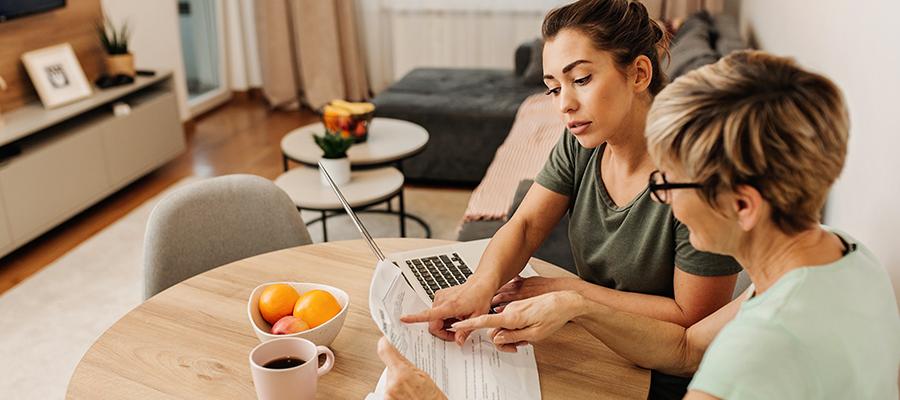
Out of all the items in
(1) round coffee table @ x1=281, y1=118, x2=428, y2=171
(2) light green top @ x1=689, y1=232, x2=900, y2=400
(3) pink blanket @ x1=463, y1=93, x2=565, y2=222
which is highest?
(2) light green top @ x1=689, y1=232, x2=900, y2=400

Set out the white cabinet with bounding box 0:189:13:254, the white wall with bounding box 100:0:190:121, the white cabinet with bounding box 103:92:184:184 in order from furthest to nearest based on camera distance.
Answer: the white wall with bounding box 100:0:190:121 → the white cabinet with bounding box 103:92:184:184 → the white cabinet with bounding box 0:189:13:254

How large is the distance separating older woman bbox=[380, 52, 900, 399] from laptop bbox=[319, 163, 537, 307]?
0.62 m

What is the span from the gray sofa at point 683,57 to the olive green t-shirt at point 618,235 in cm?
22

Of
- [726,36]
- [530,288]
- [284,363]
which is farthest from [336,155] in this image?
[726,36]

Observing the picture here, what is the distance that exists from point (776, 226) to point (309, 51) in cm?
486

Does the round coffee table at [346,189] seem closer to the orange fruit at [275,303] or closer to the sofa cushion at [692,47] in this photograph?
the sofa cushion at [692,47]

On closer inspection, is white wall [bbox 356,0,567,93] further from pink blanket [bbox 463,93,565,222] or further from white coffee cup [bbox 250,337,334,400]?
white coffee cup [bbox 250,337,334,400]

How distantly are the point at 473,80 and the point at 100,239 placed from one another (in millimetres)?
2196

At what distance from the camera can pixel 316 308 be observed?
53.5 inches

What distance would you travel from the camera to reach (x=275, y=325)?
133 centimetres

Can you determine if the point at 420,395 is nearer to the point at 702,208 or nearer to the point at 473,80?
the point at 702,208

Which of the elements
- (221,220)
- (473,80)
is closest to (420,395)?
(221,220)

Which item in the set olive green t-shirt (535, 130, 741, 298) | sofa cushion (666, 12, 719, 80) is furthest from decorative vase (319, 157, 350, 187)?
olive green t-shirt (535, 130, 741, 298)

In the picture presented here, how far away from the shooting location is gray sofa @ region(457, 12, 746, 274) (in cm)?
247
